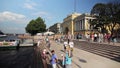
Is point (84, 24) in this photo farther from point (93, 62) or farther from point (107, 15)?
point (93, 62)

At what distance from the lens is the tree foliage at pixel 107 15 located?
5688 cm

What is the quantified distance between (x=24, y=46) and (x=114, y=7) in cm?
2886

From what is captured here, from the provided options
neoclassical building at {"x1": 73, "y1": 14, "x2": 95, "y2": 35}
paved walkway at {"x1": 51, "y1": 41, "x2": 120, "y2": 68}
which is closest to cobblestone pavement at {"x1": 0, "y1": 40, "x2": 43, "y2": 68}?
paved walkway at {"x1": 51, "y1": 41, "x2": 120, "y2": 68}

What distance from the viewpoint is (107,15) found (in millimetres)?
59375

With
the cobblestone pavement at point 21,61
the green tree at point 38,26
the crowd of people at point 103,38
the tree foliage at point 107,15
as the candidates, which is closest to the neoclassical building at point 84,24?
the tree foliage at point 107,15

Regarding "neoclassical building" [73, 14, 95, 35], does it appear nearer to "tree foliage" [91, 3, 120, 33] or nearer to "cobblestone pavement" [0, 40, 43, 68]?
"tree foliage" [91, 3, 120, 33]

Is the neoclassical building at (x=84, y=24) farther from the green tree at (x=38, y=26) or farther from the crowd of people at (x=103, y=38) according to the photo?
the crowd of people at (x=103, y=38)

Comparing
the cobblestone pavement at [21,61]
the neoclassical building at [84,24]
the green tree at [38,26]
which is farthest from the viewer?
the green tree at [38,26]

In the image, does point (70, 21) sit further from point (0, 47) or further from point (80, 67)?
point (80, 67)

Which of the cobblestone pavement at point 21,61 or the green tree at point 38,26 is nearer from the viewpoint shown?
the cobblestone pavement at point 21,61

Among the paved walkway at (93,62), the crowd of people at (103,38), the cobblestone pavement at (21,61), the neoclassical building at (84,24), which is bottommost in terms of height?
the cobblestone pavement at (21,61)

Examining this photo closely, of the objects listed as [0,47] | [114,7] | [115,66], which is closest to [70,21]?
[114,7]

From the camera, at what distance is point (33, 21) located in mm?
123438

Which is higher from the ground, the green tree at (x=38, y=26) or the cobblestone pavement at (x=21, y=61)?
the green tree at (x=38, y=26)
